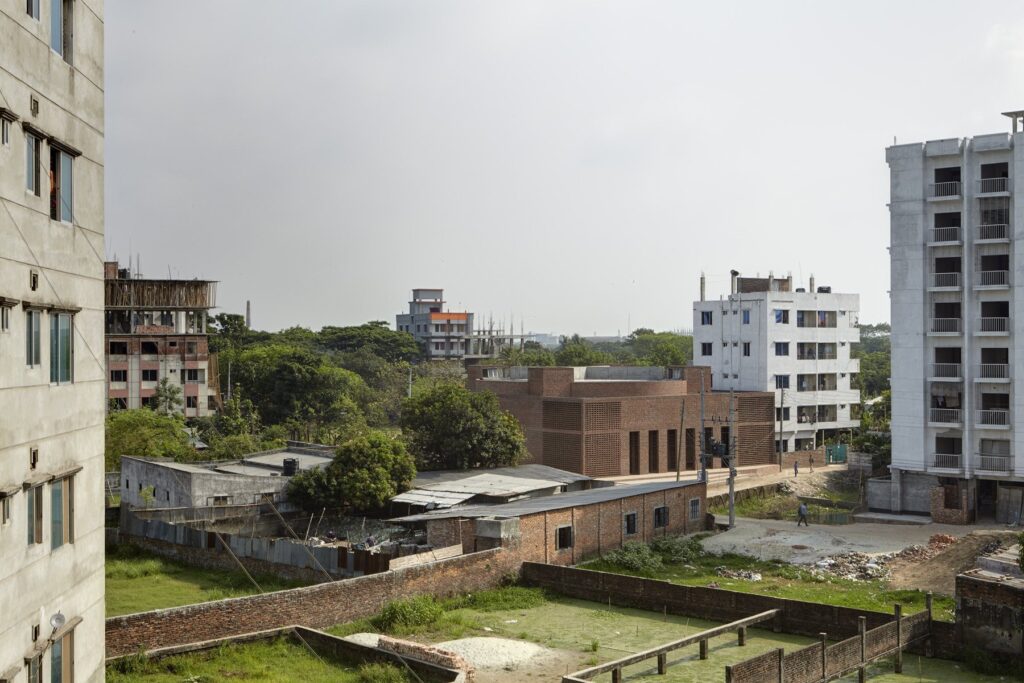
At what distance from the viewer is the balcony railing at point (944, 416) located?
4175 cm

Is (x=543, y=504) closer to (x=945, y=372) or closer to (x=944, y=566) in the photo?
(x=944, y=566)

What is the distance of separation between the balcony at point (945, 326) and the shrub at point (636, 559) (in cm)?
1664

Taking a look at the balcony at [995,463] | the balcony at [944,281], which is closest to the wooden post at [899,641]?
the balcony at [995,463]

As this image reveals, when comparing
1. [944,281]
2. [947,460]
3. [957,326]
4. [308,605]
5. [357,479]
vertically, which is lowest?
[308,605]

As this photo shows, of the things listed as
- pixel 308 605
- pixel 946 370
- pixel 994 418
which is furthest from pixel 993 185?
pixel 308 605

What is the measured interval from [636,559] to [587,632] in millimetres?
7669

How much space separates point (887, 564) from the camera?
33094 millimetres

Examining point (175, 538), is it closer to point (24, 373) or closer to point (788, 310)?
point (24, 373)

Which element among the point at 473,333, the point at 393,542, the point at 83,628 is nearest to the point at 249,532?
the point at 393,542

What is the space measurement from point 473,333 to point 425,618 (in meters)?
120

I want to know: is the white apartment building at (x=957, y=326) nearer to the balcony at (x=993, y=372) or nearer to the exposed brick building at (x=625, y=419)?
the balcony at (x=993, y=372)

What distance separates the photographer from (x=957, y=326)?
41969mm

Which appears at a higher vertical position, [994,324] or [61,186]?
[61,186]

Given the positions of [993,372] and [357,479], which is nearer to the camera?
[357,479]
